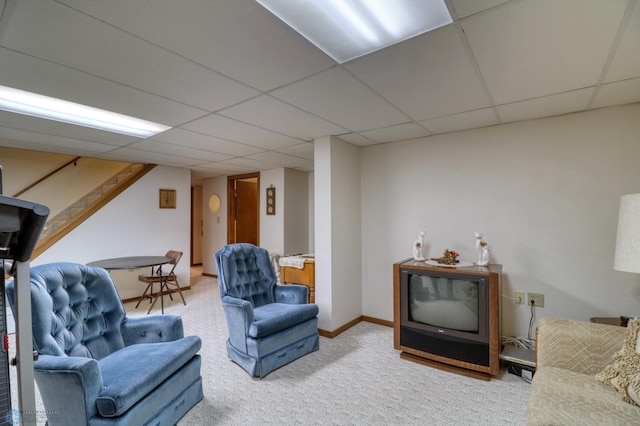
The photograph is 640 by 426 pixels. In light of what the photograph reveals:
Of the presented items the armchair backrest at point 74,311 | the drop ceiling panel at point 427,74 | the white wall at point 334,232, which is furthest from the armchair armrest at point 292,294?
the drop ceiling panel at point 427,74

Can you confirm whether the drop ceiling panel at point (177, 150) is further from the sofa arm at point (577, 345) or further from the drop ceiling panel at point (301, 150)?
the sofa arm at point (577, 345)

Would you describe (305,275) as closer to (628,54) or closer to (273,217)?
(273,217)

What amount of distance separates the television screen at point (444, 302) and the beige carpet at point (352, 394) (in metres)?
0.41

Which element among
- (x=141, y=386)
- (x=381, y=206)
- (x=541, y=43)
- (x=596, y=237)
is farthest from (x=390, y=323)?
(x=541, y=43)

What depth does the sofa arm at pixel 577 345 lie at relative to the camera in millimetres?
1683

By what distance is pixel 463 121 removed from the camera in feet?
9.35

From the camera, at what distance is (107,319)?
2109 millimetres

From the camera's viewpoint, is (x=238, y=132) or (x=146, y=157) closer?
(x=238, y=132)

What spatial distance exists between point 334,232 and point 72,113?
8.81 ft

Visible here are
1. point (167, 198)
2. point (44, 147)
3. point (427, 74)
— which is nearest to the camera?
point (427, 74)

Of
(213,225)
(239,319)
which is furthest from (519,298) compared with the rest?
(213,225)

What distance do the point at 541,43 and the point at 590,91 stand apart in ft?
3.40

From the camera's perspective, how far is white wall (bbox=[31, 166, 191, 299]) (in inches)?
167

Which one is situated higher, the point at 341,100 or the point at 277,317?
the point at 341,100
